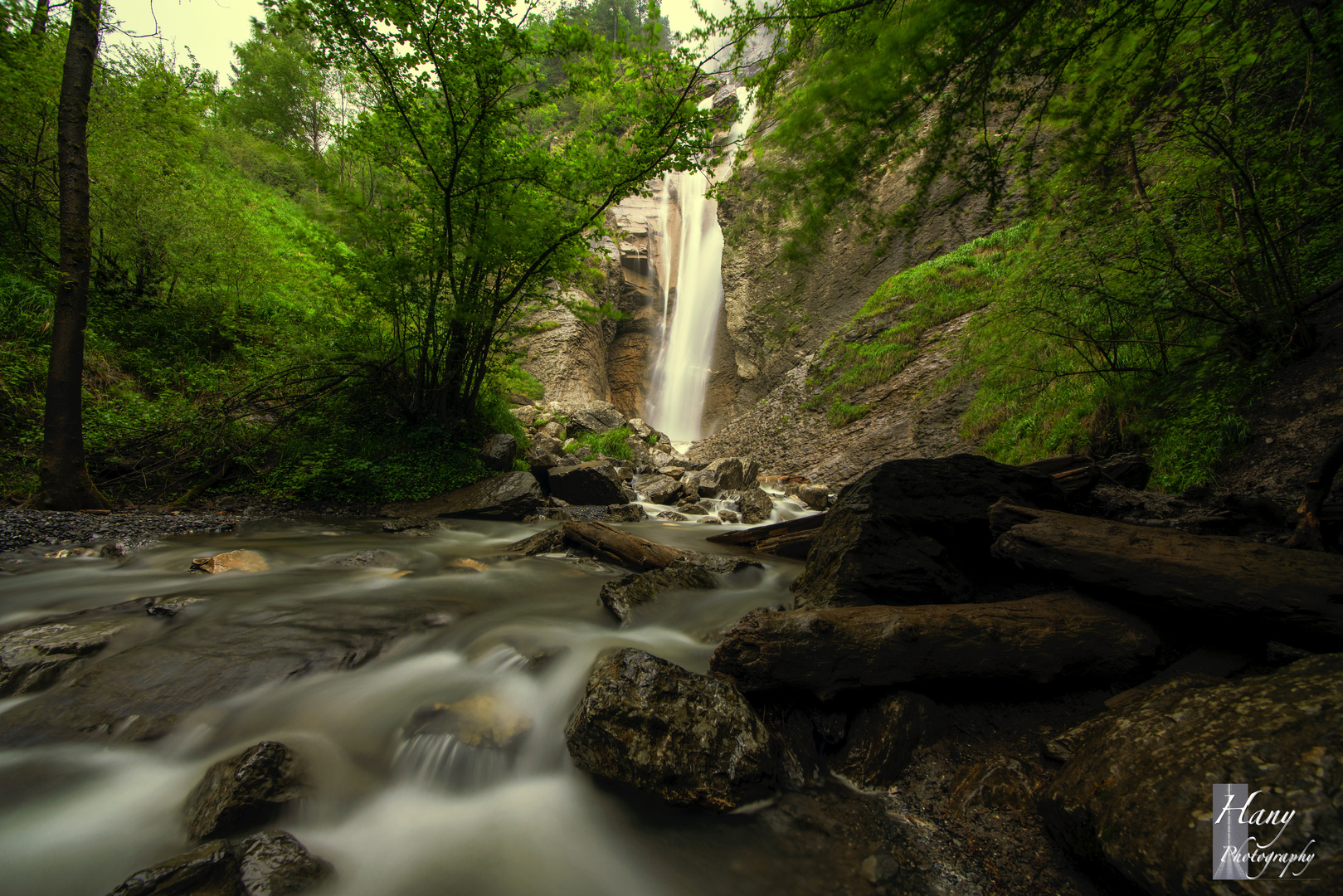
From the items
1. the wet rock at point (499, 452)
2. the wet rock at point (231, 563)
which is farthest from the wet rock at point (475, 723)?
→ the wet rock at point (499, 452)

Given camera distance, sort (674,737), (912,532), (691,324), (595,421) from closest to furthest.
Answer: (674,737), (912,532), (595,421), (691,324)

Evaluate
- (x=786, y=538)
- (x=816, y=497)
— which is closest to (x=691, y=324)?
(x=816, y=497)

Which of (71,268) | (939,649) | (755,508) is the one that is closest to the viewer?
(939,649)

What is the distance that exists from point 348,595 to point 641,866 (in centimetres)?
332

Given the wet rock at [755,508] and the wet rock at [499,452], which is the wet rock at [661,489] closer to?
the wet rock at [755,508]

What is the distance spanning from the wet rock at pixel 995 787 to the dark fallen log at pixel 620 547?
3070 millimetres

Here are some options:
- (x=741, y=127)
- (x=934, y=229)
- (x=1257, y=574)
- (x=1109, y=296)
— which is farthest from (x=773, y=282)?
(x=1257, y=574)

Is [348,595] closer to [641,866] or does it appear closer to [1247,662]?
[641,866]

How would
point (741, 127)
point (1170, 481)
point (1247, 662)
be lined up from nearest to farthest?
point (1247, 662), point (1170, 481), point (741, 127)

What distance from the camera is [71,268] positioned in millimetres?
5113

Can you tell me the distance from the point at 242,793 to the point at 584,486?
7.39 metres

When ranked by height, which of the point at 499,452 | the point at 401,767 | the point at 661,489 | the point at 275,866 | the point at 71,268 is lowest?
the point at 401,767

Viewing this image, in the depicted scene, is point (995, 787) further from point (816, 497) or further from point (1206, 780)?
point (816, 497)

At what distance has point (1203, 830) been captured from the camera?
4.18ft
